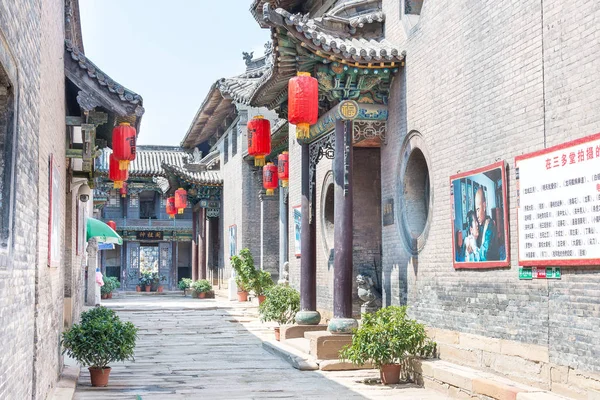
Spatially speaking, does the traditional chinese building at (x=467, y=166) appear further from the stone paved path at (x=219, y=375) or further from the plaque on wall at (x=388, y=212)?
the stone paved path at (x=219, y=375)

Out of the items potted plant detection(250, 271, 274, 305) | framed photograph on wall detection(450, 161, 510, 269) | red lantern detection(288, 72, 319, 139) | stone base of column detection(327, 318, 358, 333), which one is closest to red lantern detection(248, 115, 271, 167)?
red lantern detection(288, 72, 319, 139)

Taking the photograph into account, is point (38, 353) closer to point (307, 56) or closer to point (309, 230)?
point (307, 56)

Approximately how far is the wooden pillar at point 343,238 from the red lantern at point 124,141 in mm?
2886

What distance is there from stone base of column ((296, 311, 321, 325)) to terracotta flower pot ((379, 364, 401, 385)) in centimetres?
310

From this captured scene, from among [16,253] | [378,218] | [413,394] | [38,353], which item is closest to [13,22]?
[16,253]

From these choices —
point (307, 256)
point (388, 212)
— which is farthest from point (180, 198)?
point (388, 212)

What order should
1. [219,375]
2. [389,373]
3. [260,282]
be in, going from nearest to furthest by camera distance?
[389,373]
[219,375]
[260,282]

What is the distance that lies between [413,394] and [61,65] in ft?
17.3

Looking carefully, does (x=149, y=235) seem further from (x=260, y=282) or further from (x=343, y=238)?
(x=343, y=238)

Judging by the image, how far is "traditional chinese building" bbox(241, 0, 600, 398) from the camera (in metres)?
6.27

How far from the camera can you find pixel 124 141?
1056cm

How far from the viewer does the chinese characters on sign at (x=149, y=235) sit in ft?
122

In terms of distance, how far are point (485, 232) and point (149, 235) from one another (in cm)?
3103

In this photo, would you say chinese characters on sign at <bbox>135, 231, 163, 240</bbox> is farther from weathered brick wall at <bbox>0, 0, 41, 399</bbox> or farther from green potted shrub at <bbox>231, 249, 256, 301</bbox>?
weathered brick wall at <bbox>0, 0, 41, 399</bbox>
